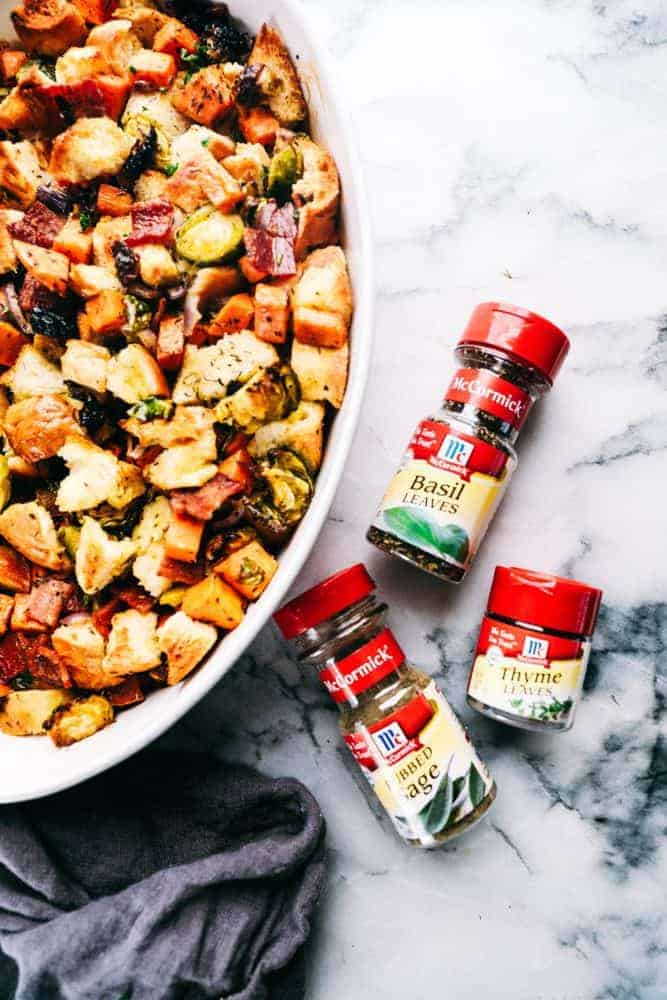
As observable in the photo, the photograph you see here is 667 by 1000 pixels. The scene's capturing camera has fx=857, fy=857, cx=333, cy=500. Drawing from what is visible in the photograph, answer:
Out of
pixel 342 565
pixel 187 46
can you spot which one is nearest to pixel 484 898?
pixel 342 565

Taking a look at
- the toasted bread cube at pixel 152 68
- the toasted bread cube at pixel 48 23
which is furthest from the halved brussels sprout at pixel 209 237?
the toasted bread cube at pixel 48 23

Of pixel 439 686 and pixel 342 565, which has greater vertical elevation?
pixel 342 565

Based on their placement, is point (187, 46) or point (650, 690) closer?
point (187, 46)

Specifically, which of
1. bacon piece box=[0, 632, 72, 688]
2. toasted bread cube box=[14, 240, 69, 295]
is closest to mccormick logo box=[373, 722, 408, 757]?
bacon piece box=[0, 632, 72, 688]

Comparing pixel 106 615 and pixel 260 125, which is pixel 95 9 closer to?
pixel 260 125

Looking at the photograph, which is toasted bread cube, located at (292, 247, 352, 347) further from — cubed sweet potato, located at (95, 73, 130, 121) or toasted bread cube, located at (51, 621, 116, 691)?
toasted bread cube, located at (51, 621, 116, 691)

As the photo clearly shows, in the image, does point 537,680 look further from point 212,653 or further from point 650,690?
point 212,653
